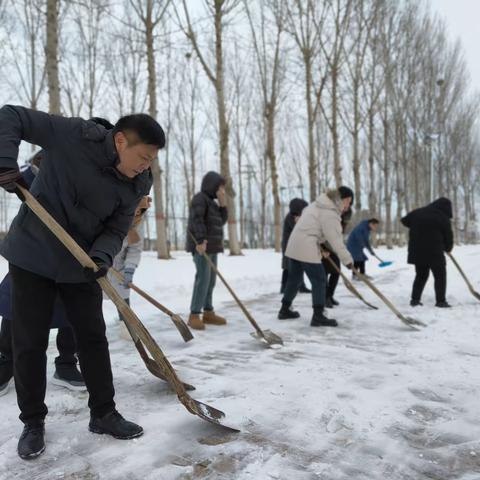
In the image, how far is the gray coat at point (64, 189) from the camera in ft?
6.82

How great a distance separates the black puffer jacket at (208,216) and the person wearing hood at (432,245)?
2851mm

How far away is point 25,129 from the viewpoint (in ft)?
6.69

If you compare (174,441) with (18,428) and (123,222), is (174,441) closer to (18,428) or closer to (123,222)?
(18,428)

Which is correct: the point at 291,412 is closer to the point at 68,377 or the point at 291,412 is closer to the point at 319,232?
the point at 68,377

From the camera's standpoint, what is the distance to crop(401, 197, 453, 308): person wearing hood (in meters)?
6.17

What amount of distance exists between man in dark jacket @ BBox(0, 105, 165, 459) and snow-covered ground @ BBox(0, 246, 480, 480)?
0.19 meters

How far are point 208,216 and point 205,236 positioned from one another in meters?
0.24

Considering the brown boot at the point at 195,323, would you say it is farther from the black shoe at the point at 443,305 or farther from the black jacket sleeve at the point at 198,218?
the black shoe at the point at 443,305

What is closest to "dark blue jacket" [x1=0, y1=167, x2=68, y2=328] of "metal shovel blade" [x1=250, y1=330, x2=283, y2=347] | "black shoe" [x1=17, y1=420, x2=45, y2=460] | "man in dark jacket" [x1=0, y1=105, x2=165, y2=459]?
"man in dark jacket" [x1=0, y1=105, x2=165, y2=459]

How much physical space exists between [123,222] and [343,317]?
12.8 feet

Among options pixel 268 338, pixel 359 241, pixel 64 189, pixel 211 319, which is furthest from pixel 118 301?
pixel 359 241

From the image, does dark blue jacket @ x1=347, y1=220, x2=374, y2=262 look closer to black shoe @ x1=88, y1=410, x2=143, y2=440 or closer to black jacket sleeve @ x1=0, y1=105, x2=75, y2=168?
black shoe @ x1=88, y1=410, x2=143, y2=440

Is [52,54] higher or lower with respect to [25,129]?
higher

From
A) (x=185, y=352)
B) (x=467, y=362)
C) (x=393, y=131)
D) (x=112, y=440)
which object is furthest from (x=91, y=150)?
(x=393, y=131)
